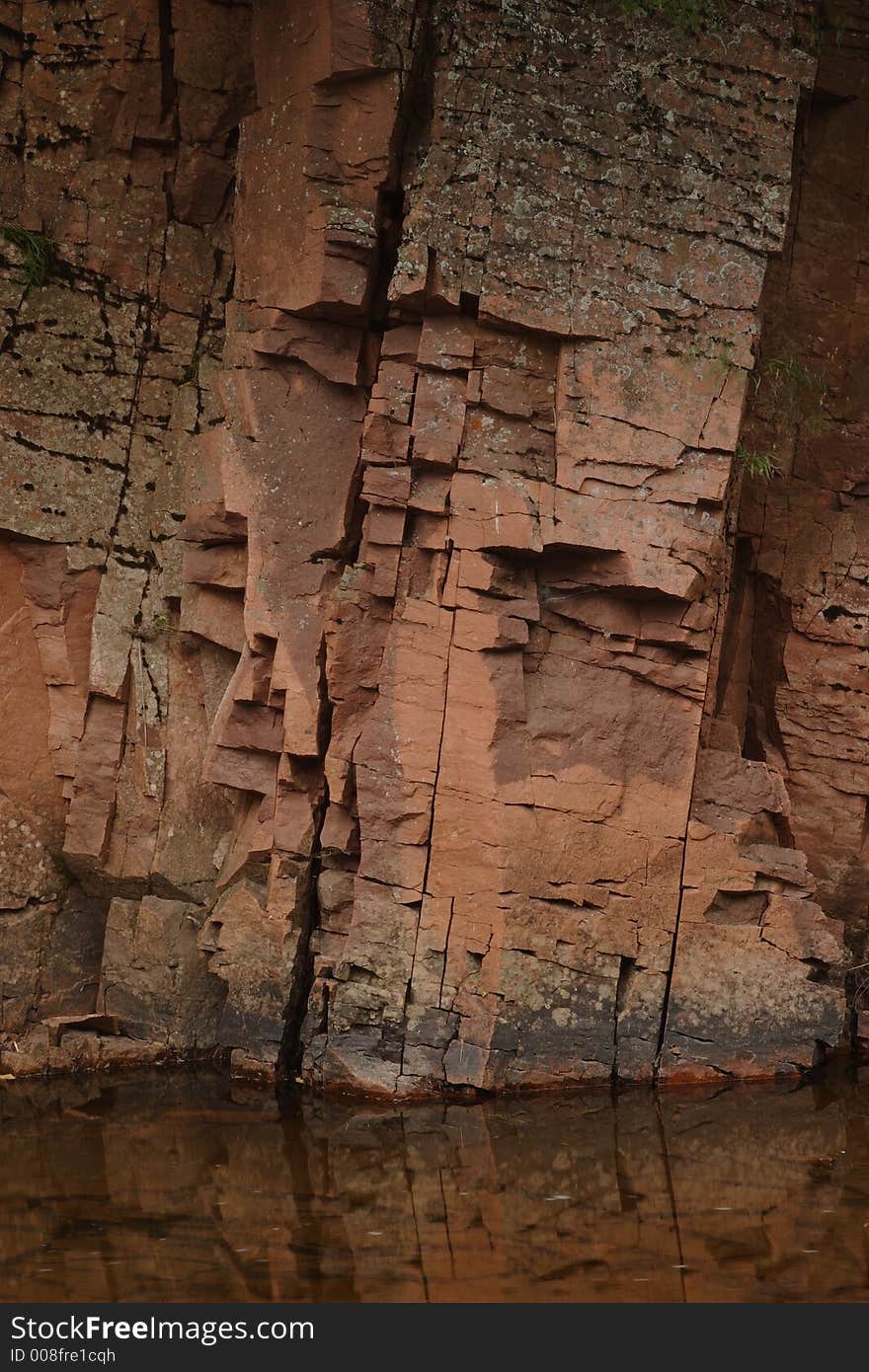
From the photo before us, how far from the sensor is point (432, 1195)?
833 cm

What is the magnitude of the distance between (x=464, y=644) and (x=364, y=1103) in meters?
3.02

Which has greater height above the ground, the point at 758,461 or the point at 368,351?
the point at 368,351

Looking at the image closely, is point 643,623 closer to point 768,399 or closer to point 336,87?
point 768,399

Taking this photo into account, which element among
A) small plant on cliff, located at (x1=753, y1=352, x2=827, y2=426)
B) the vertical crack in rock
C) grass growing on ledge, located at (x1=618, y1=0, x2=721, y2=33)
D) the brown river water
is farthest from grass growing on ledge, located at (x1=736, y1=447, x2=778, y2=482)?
the brown river water

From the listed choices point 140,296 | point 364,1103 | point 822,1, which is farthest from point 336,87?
point 364,1103

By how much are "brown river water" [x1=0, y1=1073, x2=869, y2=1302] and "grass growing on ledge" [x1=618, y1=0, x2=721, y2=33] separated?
693 cm

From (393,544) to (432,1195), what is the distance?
14.1 ft

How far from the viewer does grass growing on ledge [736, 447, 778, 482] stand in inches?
436

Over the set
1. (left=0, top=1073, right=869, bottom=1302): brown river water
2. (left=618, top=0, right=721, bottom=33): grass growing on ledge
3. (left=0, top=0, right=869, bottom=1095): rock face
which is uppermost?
(left=618, top=0, right=721, bottom=33): grass growing on ledge

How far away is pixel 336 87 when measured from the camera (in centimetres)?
1060

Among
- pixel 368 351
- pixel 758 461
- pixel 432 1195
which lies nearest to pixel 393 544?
pixel 368 351

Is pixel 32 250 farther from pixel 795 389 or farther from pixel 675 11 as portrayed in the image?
pixel 795 389

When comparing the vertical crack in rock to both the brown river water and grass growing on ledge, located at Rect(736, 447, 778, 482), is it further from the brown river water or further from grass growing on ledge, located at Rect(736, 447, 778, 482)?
grass growing on ledge, located at Rect(736, 447, 778, 482)

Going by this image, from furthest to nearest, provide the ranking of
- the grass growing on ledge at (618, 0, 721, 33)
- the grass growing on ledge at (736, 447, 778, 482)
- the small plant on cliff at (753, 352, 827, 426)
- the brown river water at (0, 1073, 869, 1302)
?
the small plant on cliff at (753, 352, 827, 426) → the grass growing on ledge at (736, 447, 778, 482) → the grass growing on ledge at (618, 0, 721, 33) → the brown river water at (0, 1073, 869, 1302)
